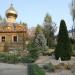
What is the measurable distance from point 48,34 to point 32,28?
10367 mm

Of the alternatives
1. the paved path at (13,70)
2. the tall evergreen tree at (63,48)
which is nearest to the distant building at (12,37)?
the tall evergreen tree at (63,48)

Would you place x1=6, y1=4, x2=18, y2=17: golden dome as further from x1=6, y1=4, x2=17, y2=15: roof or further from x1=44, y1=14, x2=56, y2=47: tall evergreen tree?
x1=44, y1=14, x2=56, y2=47: tall evergreen tree

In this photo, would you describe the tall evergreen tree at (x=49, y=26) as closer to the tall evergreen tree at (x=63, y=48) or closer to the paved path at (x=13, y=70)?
the tall evergreen tree at (x=63, y=48)

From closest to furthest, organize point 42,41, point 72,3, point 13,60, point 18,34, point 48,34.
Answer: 1. point 13,60
2. point 42,41
3. point 18,34
4. point 72,3
5. point 48,34

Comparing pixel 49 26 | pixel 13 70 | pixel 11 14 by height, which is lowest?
pixel 13 70

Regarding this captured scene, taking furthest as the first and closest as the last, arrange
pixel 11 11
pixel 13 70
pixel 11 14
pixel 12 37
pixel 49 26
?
1. pixel 49 26
2. pixel 11 14
3. pixel 11 11
4. pixel 12 37
5. pixel 13 70

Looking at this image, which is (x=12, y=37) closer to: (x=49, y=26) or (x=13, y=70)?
(x=49, y=26)

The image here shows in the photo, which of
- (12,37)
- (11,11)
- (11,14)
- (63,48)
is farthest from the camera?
(11,14)

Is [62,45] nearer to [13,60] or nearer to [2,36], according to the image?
[13,60]

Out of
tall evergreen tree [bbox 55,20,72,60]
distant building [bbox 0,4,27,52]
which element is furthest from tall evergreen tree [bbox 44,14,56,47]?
tall evergreen tree [bbox 55,20,72,60]

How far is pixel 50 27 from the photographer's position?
59281mm

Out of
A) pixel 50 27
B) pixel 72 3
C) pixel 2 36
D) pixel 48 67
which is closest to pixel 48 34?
pixel 50 27

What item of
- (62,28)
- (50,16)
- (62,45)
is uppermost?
(50,16)

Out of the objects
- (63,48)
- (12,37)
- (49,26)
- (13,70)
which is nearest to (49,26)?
(49,26)
